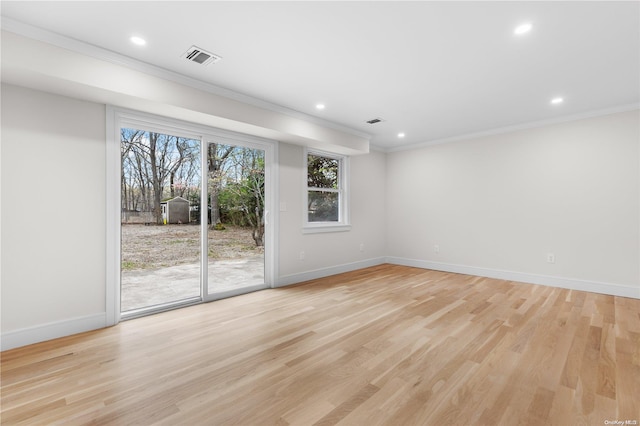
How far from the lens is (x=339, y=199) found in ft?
18.0

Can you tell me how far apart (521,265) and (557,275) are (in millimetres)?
448

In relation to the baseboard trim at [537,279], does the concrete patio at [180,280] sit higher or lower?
higher

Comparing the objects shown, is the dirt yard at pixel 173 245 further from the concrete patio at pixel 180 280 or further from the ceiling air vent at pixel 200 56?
the ceiling air vent at pixel 200 56

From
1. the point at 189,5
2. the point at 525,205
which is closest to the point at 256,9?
the point at 189,5

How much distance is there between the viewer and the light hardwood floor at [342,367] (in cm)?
159

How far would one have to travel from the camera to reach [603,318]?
9.72 ft

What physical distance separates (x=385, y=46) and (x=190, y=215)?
2785 mm

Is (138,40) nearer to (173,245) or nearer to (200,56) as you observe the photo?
(200,56)

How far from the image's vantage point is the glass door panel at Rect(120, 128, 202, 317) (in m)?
3.04

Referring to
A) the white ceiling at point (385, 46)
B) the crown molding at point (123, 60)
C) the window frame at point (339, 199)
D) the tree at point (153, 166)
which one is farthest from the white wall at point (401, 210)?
the white ceiling at point (385, 46)

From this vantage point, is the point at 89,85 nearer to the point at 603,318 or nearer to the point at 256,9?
the point at 256,9

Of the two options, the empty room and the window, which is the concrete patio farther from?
the window

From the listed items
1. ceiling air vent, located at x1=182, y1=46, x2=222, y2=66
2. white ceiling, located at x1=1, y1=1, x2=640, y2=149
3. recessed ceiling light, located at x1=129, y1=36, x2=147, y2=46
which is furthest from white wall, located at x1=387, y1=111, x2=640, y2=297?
recessed ceiling light, located at x1=129, y1=36, x2=147, y2=46

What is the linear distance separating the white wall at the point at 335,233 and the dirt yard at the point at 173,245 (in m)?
0.68
